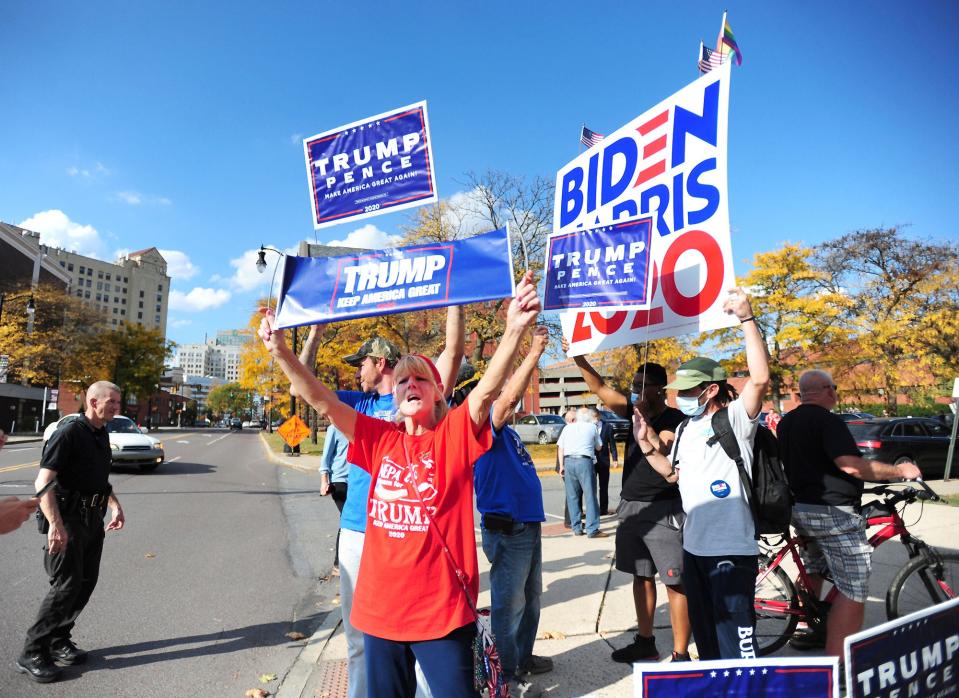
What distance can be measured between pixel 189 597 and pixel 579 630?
12.7 feet

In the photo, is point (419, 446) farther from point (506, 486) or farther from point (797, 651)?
point (797, 651)

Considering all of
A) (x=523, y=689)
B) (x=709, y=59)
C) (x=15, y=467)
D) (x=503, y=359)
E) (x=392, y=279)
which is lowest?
(x=523, y=689)

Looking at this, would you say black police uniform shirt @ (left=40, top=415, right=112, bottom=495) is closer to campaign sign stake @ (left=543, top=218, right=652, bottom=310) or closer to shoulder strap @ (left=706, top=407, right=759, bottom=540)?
campaign sign stake @ (left=543, top=218, right=652, bottom=310)

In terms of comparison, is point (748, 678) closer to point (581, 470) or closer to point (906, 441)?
point (581, 470)

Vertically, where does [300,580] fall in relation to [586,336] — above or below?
below

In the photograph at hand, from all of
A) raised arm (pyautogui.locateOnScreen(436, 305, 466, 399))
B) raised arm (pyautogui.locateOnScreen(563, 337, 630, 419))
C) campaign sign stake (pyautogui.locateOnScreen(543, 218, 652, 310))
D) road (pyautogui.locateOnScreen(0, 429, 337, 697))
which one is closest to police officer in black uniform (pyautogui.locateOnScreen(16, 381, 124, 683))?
road (pyautogui.locateOnScreen(0, 429, 337, 697))

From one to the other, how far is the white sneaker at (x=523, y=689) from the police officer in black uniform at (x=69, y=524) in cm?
298

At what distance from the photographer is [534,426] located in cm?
2825

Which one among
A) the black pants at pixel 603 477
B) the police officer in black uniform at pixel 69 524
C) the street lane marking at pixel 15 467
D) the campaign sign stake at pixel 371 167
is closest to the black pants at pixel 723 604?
the campaign sign stake at pixel 371 167

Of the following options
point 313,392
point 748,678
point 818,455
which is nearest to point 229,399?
point 818,455

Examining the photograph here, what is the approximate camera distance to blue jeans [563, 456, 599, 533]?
8.30 m

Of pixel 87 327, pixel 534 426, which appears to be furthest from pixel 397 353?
pixel 87 327

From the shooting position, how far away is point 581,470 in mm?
8414

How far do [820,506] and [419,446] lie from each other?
2789 mm
